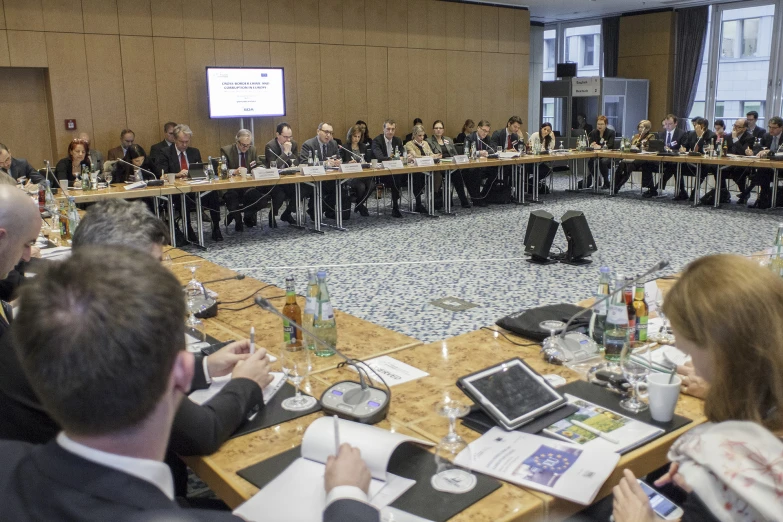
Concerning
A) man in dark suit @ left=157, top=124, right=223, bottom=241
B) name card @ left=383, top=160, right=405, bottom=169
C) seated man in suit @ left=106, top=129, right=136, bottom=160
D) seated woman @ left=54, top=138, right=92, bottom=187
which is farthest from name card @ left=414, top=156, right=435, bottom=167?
seated woman @ left=54, top=138, right=92, bottom=187

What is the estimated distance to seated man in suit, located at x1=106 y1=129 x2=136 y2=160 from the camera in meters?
9.11

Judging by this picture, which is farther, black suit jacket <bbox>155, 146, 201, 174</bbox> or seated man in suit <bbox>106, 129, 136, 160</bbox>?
seated man in suit <bbox>106, 129, 136, 160</bbox>

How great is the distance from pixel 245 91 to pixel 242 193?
263cm

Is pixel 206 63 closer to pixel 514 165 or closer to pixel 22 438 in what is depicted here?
pixel 514 165

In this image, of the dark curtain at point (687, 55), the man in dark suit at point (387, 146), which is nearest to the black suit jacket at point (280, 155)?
the man in dark suit at point (387, 146)

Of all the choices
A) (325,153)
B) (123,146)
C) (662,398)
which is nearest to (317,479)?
(662,398)

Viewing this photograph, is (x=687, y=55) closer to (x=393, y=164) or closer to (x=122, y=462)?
(x=393, y=164)

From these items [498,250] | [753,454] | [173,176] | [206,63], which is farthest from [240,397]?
[206,63]

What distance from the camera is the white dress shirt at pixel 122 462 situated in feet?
2.91

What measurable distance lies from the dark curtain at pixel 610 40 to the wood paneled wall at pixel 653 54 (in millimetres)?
91

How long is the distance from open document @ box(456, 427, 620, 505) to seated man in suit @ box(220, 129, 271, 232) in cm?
684

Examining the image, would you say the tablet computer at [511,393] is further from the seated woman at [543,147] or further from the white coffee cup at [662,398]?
the seated woman at [543,147]

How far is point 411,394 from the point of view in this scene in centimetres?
201

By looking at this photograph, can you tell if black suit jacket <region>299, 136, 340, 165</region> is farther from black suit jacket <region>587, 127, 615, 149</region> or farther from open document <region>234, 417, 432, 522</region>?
open document <region>234, 417, 432, 522</region>
